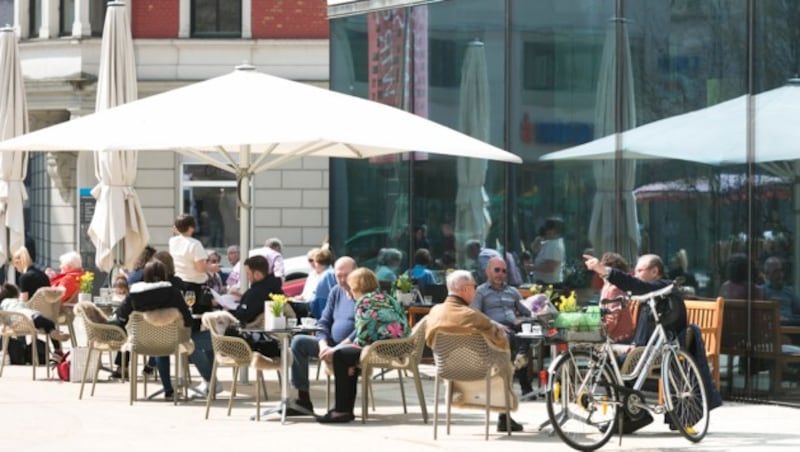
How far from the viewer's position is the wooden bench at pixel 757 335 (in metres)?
16.5

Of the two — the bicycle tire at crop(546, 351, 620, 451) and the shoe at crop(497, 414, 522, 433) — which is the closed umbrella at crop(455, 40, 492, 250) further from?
the bicycle tire at crop(546, 351, 620, 451)

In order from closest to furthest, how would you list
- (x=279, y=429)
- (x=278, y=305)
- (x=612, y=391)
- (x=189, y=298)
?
(x=612, y=391), (x=279, y=429), (x=278, y=305), (x=189, y=298)

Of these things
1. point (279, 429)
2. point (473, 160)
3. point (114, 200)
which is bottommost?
point (279, 429)

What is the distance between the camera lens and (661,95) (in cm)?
1767

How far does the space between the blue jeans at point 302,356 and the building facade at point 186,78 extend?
2035cm

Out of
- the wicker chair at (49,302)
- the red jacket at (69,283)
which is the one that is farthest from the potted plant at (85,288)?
the red jacket at (69,283)

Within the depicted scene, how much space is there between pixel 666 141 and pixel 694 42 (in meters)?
0.97

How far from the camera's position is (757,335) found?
1658 centimetres

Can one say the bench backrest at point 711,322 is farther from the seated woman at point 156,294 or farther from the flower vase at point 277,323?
the seated woman at point 156,294

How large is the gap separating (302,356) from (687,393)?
11.5ft

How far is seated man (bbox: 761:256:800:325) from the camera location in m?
16.4

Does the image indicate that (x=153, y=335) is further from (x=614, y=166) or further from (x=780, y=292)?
(x=780, y=292)

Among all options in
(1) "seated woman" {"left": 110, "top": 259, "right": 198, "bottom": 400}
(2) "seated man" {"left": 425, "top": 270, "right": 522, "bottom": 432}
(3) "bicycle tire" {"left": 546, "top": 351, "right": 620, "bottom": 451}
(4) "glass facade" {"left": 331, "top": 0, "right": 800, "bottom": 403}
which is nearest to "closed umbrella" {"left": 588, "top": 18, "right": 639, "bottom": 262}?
(4) "glass facade" {"left": 331, "top": 0, "right": 800, "bottom": 403}

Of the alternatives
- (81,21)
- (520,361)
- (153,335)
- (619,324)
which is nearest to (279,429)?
(153,335)
